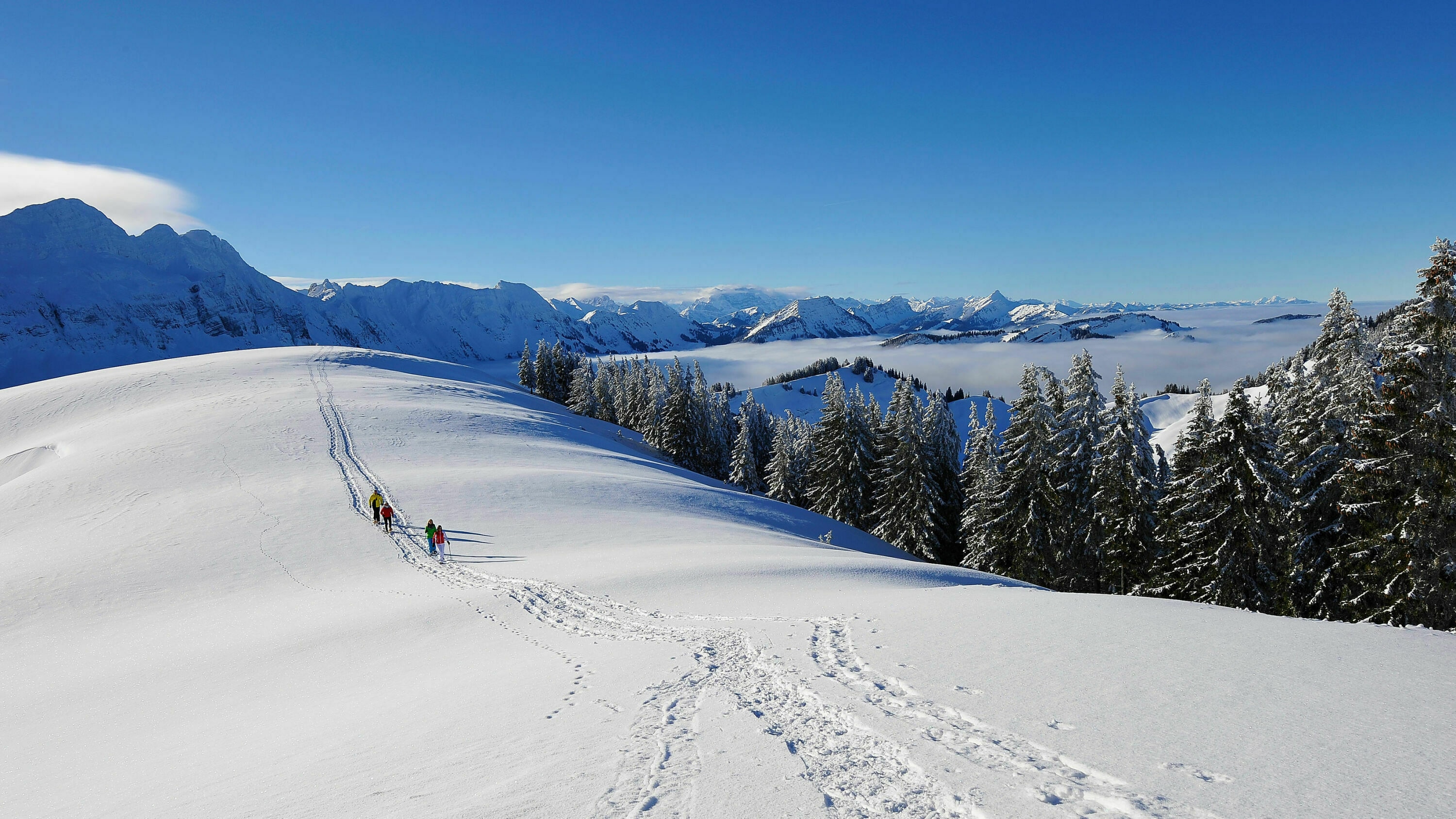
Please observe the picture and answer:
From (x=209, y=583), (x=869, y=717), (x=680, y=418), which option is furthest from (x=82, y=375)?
(x=869, y=717)

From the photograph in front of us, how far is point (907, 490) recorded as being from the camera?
43.1 metres

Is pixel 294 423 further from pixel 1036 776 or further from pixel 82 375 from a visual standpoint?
pixel 1036 776

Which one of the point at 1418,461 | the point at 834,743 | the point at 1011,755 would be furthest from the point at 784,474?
the point at 1011,755

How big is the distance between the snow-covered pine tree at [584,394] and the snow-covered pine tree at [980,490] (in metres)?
51.6

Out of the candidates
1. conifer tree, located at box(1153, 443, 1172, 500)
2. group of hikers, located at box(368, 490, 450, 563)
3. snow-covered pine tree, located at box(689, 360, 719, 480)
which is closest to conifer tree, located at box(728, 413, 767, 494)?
snow-covered pine tree, located at box(689, 360, 719, 480)

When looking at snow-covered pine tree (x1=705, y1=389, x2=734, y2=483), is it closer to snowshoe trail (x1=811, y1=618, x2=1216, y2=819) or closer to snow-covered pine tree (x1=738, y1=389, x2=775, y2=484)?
snow-covered pine tree (x1=738, y1=389, x2=775, y2=484)

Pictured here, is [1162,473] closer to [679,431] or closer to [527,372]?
[679,431]

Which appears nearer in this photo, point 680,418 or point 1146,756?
point 1146,756

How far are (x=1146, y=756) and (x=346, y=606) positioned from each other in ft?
58.5

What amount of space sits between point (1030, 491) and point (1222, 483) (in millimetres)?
8836

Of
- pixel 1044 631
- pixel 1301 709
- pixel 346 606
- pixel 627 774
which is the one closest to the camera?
pixel 627 774

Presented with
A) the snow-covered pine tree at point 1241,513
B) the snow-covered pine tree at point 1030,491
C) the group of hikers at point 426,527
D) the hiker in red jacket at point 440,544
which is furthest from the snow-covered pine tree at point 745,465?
the hiker in red jacket at point 440,544

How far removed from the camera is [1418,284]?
62.0 feet

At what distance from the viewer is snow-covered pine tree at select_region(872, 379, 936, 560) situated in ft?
138
